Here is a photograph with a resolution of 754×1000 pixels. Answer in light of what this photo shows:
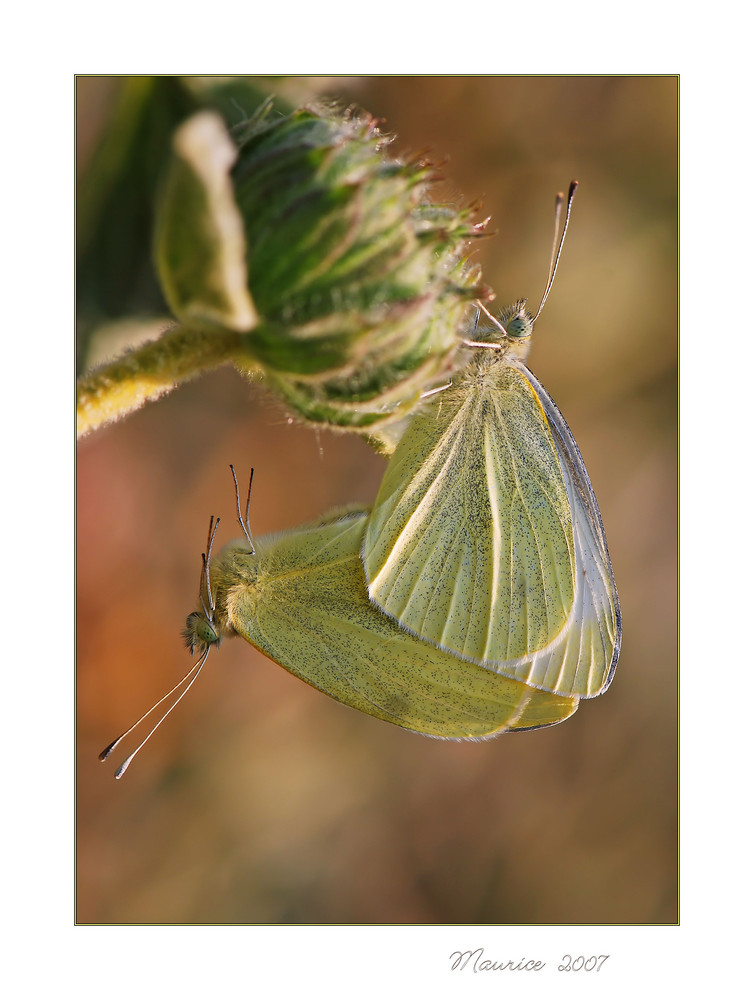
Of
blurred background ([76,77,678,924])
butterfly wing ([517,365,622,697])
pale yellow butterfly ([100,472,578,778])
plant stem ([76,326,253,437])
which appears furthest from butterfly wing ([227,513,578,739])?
blurred background ([76,77,678,924])

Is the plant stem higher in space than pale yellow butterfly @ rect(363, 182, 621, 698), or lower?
higher

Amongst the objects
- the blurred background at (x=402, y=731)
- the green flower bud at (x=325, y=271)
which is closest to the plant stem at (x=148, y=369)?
the green flower bud at (x=325, y=271)

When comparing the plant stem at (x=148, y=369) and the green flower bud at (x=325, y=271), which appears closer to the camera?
the green flower bud at (x=325, y=271)

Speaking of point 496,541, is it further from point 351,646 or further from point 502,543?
point 351,646

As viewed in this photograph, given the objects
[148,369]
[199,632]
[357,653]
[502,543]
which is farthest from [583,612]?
[148,369]

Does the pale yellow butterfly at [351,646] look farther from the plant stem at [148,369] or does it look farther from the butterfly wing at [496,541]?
the plant stem at [148,369]

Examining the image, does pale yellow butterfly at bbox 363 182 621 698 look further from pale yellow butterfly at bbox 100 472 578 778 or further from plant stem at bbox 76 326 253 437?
plant stem at bbox 76 326 253 437
